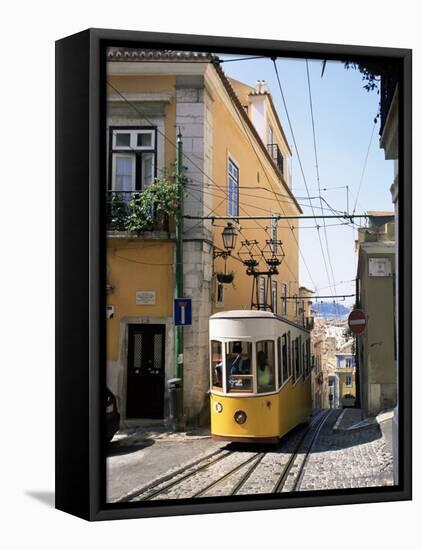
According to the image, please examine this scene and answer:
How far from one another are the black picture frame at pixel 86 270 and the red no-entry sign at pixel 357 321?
139 cm

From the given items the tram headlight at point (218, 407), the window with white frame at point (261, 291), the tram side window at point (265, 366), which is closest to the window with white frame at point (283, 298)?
the window with white frame at point (261, 291)

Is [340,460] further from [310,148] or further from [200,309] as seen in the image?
[310,148]

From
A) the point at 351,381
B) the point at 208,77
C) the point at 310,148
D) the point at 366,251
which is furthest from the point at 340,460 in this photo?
the point at 208,77

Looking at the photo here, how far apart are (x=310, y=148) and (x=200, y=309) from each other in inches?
66.0

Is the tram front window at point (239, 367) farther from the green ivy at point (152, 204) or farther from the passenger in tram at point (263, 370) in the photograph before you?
the green ivy at point (152, 204)

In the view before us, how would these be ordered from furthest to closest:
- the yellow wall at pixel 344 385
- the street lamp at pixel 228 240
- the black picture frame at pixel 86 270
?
the yellow wall at pixel 344 385 → the street lamp at pixel 228 240 → the black picture frame at pixel 86 270

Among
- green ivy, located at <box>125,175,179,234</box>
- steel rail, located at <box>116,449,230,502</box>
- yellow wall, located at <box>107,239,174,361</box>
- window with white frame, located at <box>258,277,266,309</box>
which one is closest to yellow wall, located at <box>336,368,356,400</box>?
window with white frame, located at <box>258,277,266,309</box>

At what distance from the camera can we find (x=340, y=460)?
9.71 meters

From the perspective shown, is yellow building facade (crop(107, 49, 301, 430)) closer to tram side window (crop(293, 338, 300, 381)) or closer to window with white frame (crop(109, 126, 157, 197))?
window with white frame (crop(109, 126, 157, 197))

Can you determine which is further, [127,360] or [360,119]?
[360,119]

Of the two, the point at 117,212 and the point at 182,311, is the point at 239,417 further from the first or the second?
the point at 117,212

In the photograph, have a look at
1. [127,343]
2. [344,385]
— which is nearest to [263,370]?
[344,385]

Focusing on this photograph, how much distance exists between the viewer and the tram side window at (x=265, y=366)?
959 cm

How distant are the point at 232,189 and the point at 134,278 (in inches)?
45.3
